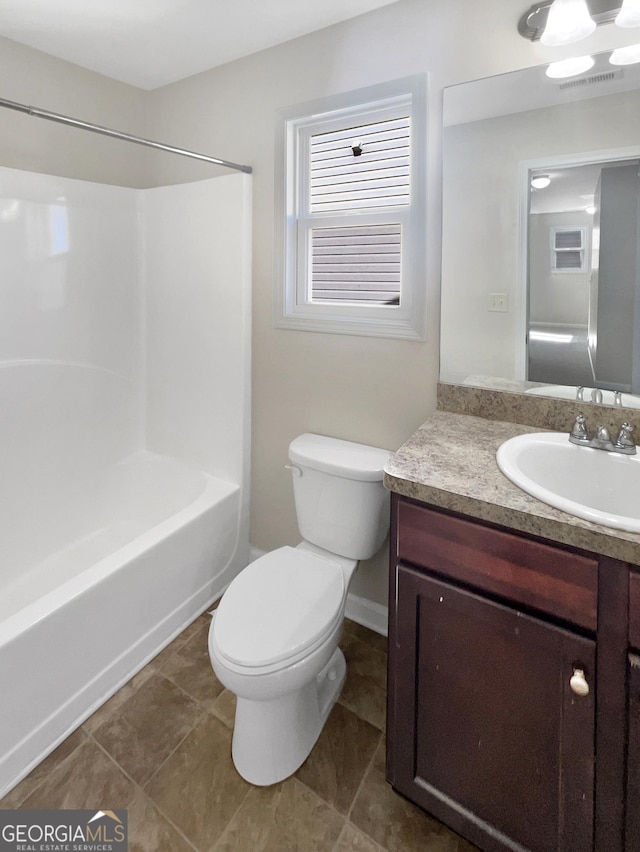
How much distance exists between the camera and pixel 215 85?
6.75 feet

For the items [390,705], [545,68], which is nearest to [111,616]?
[390,705]

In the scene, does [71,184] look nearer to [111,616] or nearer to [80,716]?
[111,616]

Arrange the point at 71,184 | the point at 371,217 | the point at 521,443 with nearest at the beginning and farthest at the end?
the point at 521,443 → the point at 371,217 → the point at 71,184

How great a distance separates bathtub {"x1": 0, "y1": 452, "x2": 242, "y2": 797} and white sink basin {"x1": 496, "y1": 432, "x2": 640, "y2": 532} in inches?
51.3

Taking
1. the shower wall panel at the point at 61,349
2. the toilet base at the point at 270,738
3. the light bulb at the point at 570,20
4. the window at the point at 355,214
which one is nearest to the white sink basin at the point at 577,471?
the window at the point at 355,214

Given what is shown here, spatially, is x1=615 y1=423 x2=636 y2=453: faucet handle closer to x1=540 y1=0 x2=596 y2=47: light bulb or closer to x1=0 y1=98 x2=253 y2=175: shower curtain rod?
x1=540 y1=0 x2=596 y2=47: light bulb

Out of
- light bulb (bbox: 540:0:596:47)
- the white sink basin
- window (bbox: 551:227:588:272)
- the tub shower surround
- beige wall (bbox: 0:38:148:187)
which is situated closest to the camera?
the white sink basin

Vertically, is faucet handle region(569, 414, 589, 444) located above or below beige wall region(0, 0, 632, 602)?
below

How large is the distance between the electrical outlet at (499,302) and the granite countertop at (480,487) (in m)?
0.40

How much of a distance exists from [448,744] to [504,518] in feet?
2.12

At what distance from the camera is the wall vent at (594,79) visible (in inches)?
49.3

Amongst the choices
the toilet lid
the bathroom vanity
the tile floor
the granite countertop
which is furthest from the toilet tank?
the tile floor

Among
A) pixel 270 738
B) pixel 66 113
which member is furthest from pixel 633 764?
pixel 66 113

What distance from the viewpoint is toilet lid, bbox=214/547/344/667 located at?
1282 mm
